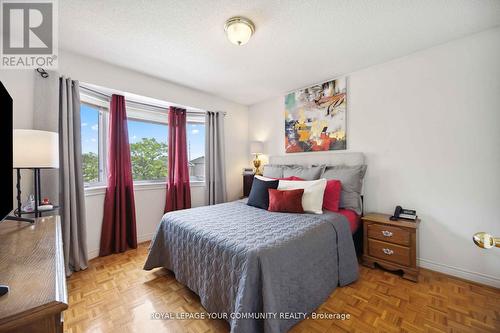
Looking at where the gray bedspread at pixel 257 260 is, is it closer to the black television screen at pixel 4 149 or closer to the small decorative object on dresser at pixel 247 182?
the black television screen at pixel 4 149

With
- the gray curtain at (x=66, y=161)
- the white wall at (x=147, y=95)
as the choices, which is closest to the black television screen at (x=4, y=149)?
the gray curtain at (x=66, y=161)

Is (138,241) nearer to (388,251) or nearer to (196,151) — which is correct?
(196,151)

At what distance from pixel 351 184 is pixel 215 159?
7.27 ft

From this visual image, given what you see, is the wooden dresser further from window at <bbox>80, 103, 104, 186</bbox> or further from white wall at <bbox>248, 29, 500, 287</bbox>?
white wall at <bbox>248, 29, 500, 287</bbox>

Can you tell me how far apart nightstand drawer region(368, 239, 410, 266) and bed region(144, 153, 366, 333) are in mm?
395

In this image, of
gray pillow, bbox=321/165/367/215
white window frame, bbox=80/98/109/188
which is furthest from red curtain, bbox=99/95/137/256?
gray pillow, bbox=321/165/367/215

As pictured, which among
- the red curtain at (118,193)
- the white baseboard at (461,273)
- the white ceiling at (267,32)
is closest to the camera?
the white ceiling at (267,32)

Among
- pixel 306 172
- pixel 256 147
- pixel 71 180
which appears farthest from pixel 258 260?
pixel 256 147

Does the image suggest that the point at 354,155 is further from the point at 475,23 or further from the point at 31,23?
the point at 31,23

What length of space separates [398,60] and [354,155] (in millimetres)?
1197

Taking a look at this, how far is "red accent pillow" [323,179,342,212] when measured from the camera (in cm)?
226

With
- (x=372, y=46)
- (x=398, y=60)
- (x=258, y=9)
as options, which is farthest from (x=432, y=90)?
(x=258, y=9)

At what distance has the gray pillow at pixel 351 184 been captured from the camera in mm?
2354

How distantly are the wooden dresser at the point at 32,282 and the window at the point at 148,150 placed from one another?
209cm
